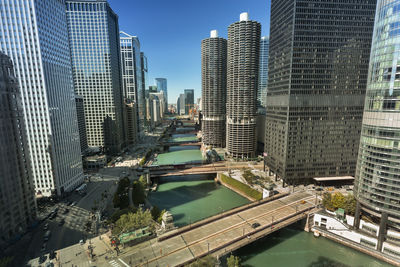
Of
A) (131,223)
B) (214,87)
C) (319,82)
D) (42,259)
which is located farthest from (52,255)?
(214,87)

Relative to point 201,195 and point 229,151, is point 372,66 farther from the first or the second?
point 229,151

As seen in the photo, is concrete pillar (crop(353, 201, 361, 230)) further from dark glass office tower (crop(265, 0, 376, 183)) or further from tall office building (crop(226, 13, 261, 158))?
tall office building (crop(226, 13, 261, 158))

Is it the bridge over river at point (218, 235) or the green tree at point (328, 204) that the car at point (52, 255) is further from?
the green tree at point (328, 204)

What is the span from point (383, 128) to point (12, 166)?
117237 mm

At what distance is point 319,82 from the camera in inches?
3632

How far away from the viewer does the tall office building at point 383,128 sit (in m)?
52.9

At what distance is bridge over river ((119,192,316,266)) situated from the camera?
5031cm

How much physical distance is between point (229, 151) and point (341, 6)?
11307cm

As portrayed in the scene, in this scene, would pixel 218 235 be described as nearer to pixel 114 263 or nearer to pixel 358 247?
pixel 114 263

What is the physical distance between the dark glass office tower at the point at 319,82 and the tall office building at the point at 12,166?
11101 cm

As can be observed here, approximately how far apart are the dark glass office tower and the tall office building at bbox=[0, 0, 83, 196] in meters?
111

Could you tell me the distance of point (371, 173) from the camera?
58.2 metres

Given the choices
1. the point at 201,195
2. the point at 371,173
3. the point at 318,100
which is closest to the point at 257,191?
the point at 201,195

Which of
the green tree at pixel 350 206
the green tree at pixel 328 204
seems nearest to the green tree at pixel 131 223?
the green tree at pixel 328 204
